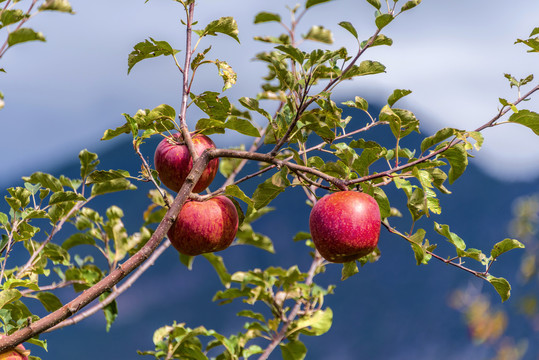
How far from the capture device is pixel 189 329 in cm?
245

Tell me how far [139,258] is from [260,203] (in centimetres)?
47

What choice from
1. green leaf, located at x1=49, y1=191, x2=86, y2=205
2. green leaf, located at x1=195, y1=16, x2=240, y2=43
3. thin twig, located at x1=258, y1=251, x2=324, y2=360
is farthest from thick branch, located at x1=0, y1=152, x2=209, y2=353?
thin twig, located at x1=258, y1=251, x2=324, y2=360

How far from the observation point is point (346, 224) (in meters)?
1.49

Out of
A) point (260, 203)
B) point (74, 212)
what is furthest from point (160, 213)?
point (260, 203)

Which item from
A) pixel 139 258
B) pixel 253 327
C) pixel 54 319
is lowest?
pixel 253 327

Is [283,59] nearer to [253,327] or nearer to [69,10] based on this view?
[69,10]

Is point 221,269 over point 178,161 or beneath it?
beneath

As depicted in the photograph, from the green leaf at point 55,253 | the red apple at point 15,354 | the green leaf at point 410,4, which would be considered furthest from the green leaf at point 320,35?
the green leaf at point 55,253

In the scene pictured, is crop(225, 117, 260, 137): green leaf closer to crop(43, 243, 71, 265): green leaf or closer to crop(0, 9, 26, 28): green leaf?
crop(0, 9, 26, 28): green leaf

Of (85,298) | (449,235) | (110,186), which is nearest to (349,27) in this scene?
(449,235)

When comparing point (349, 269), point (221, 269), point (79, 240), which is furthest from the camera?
point (221, 269)

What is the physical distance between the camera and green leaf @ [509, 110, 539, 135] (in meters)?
1.57

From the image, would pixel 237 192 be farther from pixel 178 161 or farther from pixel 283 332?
pixel 283 332

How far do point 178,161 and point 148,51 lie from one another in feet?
1.23
